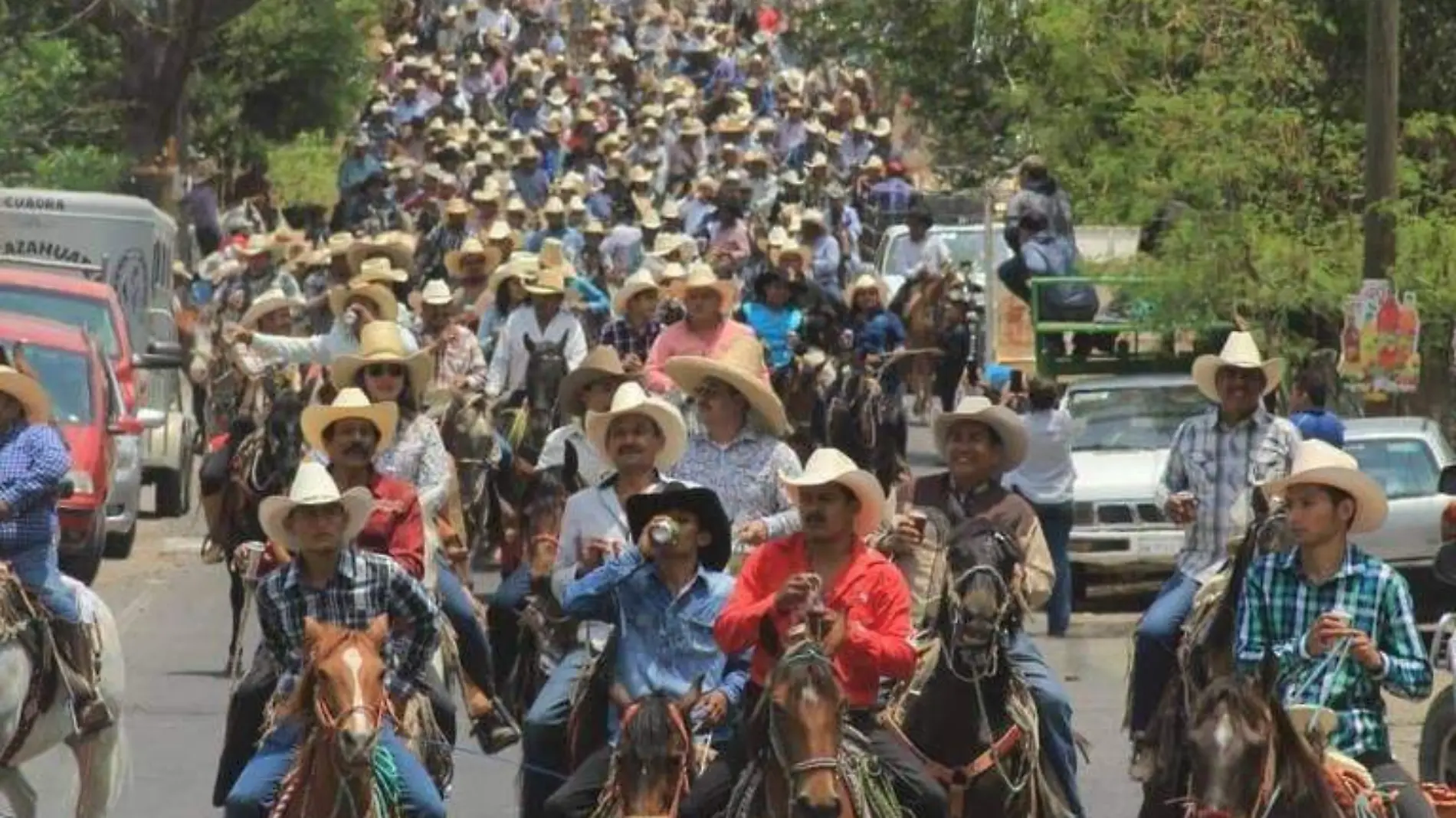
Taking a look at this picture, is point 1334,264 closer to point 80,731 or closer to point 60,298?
point 60,298

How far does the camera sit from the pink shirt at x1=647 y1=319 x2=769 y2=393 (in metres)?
21.1

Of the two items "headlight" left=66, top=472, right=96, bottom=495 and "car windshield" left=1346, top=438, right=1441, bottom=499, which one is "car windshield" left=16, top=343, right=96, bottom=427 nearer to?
"headlight" left=66, top=472, right=96, bottom=495

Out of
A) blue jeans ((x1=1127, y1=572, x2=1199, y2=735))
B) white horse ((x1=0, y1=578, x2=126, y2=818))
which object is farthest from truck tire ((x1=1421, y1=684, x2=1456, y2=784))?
white horse ((x1=0, y1=578, x2=126, y2=818))

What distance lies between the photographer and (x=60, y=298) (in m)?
31.3

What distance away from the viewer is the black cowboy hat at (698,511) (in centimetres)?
1341

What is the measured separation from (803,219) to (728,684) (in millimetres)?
27986

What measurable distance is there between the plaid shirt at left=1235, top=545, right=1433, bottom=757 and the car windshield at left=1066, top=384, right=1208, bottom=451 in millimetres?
15591

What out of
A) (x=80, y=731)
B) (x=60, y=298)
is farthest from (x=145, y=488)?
(x=80, y=731)

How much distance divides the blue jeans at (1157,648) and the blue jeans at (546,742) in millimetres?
3133

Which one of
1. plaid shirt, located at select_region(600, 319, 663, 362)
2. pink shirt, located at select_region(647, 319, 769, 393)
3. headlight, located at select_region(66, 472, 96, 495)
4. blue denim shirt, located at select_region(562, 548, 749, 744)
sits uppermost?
pink shirt, located at select_region(647, 319, 769, 393)

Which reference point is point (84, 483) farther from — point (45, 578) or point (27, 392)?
point (27, 392)

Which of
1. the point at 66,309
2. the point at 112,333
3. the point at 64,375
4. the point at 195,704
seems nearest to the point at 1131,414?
the point at 64,375

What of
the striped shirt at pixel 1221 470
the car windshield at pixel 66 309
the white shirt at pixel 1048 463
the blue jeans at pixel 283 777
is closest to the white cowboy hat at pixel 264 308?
the car windshield at pixel 66 309

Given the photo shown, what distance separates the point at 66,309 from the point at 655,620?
1848 cm
